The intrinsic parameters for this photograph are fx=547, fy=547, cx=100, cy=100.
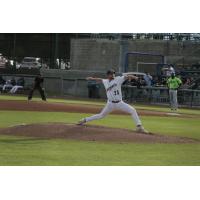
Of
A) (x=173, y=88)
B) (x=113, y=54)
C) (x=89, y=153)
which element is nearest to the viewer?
(x=89, y=153)

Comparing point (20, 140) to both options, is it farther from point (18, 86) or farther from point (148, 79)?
point (18, 86)

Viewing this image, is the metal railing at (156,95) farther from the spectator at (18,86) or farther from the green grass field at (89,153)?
the green grass field at (89,153)

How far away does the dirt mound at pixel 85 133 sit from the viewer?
10.7m

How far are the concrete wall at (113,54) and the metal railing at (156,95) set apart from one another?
148cm

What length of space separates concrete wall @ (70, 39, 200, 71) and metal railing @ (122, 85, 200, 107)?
4.86 ft

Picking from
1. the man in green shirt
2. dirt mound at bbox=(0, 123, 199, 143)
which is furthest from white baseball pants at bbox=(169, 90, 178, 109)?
dirt mound at bbox=(0, 123, 199, 143)

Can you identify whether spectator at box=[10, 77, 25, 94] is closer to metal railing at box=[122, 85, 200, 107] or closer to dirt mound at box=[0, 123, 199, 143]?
metal railing at box=[122, 85, 200, 107]

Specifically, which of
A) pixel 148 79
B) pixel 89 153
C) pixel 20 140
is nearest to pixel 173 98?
pixel 148 79

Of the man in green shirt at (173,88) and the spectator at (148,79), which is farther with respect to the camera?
the spectator at (148,79)

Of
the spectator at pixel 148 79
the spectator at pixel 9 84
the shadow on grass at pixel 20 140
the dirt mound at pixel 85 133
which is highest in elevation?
the spectator at pixel 148 79

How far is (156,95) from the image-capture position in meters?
23.1

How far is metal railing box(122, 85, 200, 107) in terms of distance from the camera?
2253 centimetres

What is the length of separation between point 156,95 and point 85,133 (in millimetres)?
12479

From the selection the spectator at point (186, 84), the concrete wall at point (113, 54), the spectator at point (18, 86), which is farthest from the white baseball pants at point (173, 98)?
the spectator at point (18, 86)
